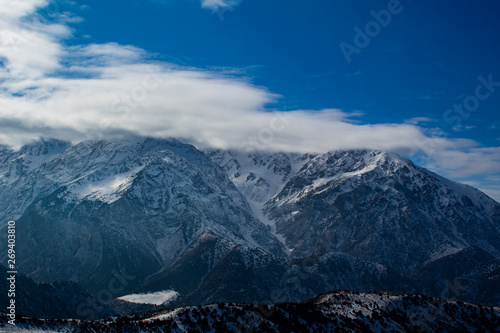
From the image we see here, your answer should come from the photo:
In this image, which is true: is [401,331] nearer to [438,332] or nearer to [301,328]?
[438,332]

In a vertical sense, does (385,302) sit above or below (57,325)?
above

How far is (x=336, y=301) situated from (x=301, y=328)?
38022 mm

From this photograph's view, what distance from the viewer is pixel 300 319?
165 meters

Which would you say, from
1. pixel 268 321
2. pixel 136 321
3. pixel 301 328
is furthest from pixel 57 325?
pixel 301 328

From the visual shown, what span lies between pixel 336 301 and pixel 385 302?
63.4 feet

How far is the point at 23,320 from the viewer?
133875 millimetres

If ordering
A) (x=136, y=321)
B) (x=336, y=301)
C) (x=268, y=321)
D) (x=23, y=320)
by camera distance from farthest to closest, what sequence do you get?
(x=336, y=301)
(x=268, y=321)
(x=136, y=321)
(x=23, y=320)

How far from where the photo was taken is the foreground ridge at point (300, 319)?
14025cm

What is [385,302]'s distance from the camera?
197m

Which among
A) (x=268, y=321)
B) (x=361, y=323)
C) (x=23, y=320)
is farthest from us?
(x=361, y=323)

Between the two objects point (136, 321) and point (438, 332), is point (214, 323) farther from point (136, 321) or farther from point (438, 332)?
point (438, 332)

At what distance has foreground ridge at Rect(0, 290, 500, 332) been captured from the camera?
140250 millimetres

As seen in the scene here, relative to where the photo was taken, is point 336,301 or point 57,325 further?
point 336,301

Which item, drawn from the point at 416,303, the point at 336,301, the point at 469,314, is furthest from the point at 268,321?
the point at 469,314
